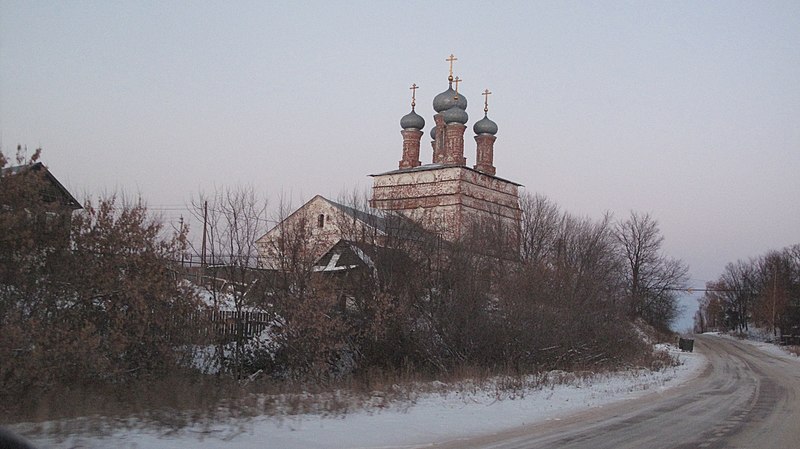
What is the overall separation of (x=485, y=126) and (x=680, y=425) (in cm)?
Answer: 5345

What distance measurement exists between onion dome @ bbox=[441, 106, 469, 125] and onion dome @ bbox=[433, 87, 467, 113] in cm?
87

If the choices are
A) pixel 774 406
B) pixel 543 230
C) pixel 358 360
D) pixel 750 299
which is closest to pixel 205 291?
pixel 358 360

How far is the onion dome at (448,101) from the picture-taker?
2486 inches

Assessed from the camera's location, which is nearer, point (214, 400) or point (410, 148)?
point (214, 400)

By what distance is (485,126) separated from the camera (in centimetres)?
6462

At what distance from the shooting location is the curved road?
10.5m

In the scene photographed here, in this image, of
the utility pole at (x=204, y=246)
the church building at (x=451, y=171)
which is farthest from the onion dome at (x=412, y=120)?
the utility pole at (x=204, y=246)

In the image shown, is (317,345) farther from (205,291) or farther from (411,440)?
(411,440)

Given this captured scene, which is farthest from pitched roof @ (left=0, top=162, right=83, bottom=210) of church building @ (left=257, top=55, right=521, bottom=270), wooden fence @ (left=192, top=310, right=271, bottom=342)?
church building @ (left=257, top=55, right=521, bottom=270)

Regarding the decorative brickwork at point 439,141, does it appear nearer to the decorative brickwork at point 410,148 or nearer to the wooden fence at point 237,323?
the decorative brickwork at point 410,148

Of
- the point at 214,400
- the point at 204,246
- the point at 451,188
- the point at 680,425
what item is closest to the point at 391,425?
the point at 214,400

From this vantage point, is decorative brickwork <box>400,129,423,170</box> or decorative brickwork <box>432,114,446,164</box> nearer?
decorative brickwork <box>432,114,446,164</box>

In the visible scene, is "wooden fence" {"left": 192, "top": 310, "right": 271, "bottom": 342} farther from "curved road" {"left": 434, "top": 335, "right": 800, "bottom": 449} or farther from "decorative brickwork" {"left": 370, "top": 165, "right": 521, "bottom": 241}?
"decorative brickwork" {"left": 370, "top": 165, "right": 521, "bottom": 241}

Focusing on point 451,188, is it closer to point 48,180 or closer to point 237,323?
point 237,323
